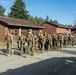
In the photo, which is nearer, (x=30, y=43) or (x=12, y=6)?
(x=30, y=43)

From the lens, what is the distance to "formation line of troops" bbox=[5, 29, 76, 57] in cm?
1764

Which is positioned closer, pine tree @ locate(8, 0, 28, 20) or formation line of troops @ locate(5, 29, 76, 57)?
formation line of troops @ locate(5, 29, 76, 57)

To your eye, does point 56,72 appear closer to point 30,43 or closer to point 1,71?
point 1,71

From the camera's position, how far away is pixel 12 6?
8831cm

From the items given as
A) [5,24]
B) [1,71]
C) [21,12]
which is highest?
[21,12]

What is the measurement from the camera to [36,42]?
63.7ft

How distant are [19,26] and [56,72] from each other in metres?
33.8

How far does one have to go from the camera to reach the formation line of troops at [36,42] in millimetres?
→ 17641

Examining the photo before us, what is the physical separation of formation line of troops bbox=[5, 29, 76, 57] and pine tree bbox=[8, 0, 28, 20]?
55.4m

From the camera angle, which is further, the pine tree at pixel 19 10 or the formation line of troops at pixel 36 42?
the pine tree at pixel 19 10

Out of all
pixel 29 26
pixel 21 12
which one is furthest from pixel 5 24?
pixel 21 12

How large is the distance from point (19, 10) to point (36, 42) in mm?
67604

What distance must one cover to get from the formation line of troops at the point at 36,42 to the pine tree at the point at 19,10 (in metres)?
55.4

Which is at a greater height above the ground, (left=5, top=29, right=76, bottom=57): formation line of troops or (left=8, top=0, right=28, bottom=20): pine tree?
(left=8, top=0, right=28, bottom=20): pine tree
